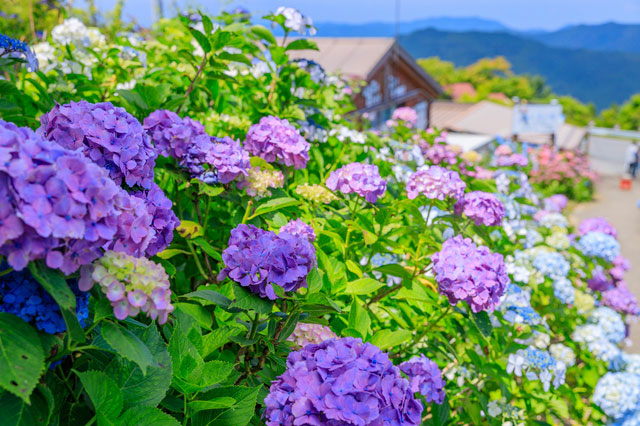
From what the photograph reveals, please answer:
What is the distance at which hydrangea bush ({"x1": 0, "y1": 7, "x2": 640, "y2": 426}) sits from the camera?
0.70m

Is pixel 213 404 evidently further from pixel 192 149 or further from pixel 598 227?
pixel 598 227

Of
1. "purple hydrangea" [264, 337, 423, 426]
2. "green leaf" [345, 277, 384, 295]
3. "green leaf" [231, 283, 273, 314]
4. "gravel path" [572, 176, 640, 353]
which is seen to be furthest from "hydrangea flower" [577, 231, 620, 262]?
"green leaf" [231, 283, 273, 314]

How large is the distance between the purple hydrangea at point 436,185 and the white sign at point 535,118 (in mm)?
15497

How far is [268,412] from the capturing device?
3.24ft

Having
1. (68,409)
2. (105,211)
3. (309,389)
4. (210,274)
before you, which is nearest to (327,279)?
(210,274)

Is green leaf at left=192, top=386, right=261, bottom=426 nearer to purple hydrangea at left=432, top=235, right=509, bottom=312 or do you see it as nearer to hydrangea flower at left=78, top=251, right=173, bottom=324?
hydrangea flower at left=78, top=251, right=173, bottom=324

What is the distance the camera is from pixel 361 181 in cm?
165

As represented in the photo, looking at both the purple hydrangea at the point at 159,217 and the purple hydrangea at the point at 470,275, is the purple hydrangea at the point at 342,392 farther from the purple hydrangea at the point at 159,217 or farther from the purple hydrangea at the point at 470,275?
the purple hydrangea at the point at 470,275

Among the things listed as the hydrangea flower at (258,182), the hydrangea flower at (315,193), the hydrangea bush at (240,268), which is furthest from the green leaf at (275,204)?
the hydrangea flower at (315,193)

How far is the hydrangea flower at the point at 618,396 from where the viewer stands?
9.42 ft

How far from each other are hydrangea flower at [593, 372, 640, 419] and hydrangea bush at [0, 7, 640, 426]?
1 cm

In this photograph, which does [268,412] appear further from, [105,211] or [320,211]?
[320,211]

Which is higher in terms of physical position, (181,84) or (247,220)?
(181,84)

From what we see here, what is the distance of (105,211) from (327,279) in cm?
84
